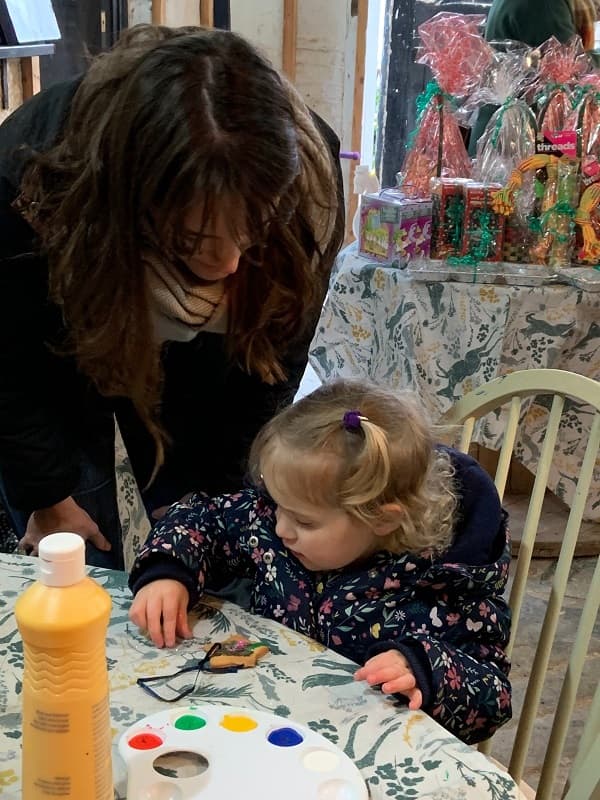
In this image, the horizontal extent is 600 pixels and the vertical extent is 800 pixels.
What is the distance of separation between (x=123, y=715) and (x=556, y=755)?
557 mm

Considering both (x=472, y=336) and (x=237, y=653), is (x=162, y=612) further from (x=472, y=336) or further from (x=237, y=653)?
(x=472, y=336)

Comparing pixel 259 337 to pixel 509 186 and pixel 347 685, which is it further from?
pixel 509 186

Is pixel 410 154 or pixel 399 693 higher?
pixel 410 154

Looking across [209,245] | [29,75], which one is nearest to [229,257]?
[209,245]

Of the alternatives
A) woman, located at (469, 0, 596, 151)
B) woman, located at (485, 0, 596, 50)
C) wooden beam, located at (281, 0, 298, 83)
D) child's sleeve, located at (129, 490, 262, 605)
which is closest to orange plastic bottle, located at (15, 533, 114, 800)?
child's sleeve, located at (129, 490, 262, 605)

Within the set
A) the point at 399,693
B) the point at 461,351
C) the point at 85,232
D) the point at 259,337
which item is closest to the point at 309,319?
the point at 259,337

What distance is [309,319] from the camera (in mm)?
1396

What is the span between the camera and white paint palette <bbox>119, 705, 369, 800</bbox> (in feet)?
2.43

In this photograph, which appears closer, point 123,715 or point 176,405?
point 123,715

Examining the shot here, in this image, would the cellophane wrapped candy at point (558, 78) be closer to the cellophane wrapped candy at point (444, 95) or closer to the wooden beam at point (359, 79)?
the cellophane wrapped candy at point (444, 95)

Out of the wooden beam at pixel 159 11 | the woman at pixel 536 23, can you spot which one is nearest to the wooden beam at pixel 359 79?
the wooden beam at pixel 159 11

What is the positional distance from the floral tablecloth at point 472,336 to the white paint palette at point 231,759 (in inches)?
58.9

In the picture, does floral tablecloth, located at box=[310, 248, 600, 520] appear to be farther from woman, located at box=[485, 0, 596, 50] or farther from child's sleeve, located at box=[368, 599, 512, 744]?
child's sleeve, located at box=[368, 599, 512, 744]

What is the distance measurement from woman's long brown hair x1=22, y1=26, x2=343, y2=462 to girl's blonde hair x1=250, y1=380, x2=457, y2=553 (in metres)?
0.21
